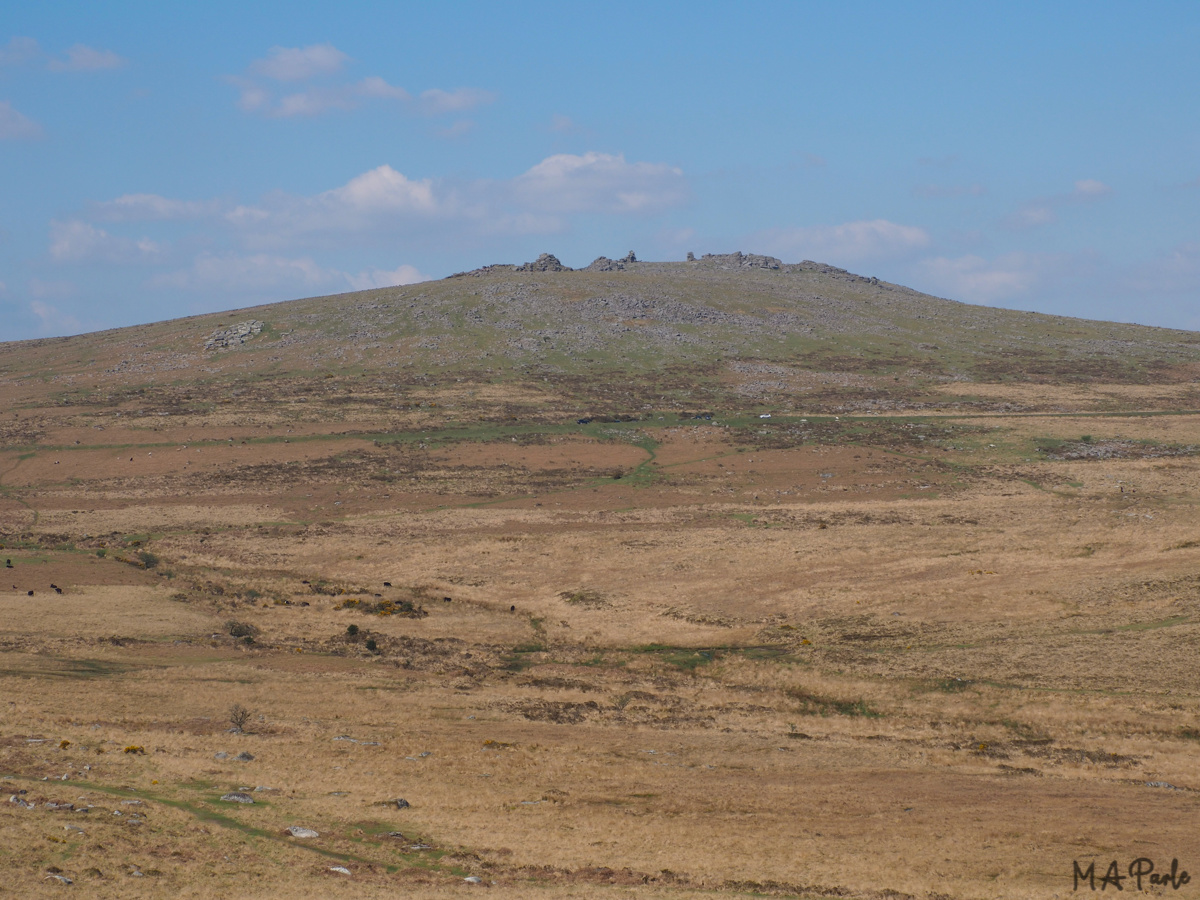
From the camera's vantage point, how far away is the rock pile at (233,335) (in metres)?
168

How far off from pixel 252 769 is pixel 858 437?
91293 millimetres

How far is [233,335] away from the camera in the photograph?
172500 millimetres

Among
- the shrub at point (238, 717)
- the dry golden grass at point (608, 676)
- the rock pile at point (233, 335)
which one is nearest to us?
the dry golden grass at point (608, 676)

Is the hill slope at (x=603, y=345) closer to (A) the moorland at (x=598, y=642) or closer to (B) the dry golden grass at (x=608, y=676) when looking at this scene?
(A) the moorland at (x=598, y=642)

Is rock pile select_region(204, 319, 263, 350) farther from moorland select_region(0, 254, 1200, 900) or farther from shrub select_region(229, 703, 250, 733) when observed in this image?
shrub select_region(229, 703, 250, 733)

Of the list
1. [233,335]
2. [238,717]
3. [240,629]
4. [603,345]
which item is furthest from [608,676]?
[233,335]

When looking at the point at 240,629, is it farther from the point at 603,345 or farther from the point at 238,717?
the point at 603,345

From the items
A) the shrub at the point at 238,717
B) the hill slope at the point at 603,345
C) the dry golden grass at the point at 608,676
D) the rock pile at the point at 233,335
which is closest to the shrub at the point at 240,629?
the dry golden grass at the point at 608,676

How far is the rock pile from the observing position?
6614 inches

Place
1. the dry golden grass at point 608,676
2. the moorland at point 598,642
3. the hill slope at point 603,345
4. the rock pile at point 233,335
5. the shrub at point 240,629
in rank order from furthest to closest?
the rock pile at point 233,335 < the hill slope at point 603,345 < the shrub at point 240,629 < the moorland at point 598,642 < the dry golden grass at point 608,676

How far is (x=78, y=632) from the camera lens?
45875mm

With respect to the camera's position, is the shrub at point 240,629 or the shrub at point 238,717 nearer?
the shrub at point 238,717

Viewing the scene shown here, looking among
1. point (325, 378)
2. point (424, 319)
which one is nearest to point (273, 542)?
point (325, 378)

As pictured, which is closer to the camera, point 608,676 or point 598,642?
point 608,676
